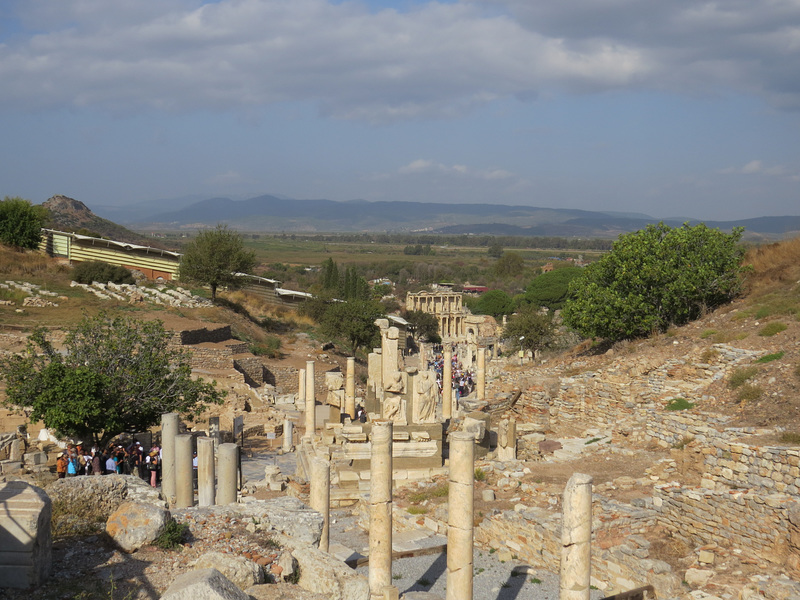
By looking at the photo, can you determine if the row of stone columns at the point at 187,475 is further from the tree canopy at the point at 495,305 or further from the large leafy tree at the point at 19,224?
the tree canopy at the point at 495,305

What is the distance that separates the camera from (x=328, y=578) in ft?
24.5

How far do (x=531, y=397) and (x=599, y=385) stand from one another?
239cm

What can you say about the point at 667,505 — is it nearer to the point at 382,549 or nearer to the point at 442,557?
the point at 442,557

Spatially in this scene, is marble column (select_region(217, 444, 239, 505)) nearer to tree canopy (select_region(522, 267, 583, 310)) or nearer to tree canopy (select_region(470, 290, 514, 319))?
tree canopy (select_region(522, 267, 583, 310))

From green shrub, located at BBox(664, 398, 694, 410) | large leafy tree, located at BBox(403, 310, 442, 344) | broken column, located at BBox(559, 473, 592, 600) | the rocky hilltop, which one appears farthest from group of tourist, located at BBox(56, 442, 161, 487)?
the rocky hilltop

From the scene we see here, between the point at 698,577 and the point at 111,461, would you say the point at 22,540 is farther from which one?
the point at 111,461

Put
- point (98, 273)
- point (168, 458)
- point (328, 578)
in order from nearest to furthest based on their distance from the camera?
point (328, 578)
point (168, 458)
point (98, 273)

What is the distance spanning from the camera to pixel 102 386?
15.7m

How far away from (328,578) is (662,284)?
61.7 feet

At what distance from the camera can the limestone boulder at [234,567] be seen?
6.91 meters

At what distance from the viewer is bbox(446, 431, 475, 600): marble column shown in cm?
887

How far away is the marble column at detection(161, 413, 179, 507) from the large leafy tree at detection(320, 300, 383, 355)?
2955 cm

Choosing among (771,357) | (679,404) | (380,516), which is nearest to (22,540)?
(380,516)

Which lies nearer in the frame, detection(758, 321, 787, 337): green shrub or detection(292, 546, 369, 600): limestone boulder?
detection(292, 546, 369, 600): limestone boulder
